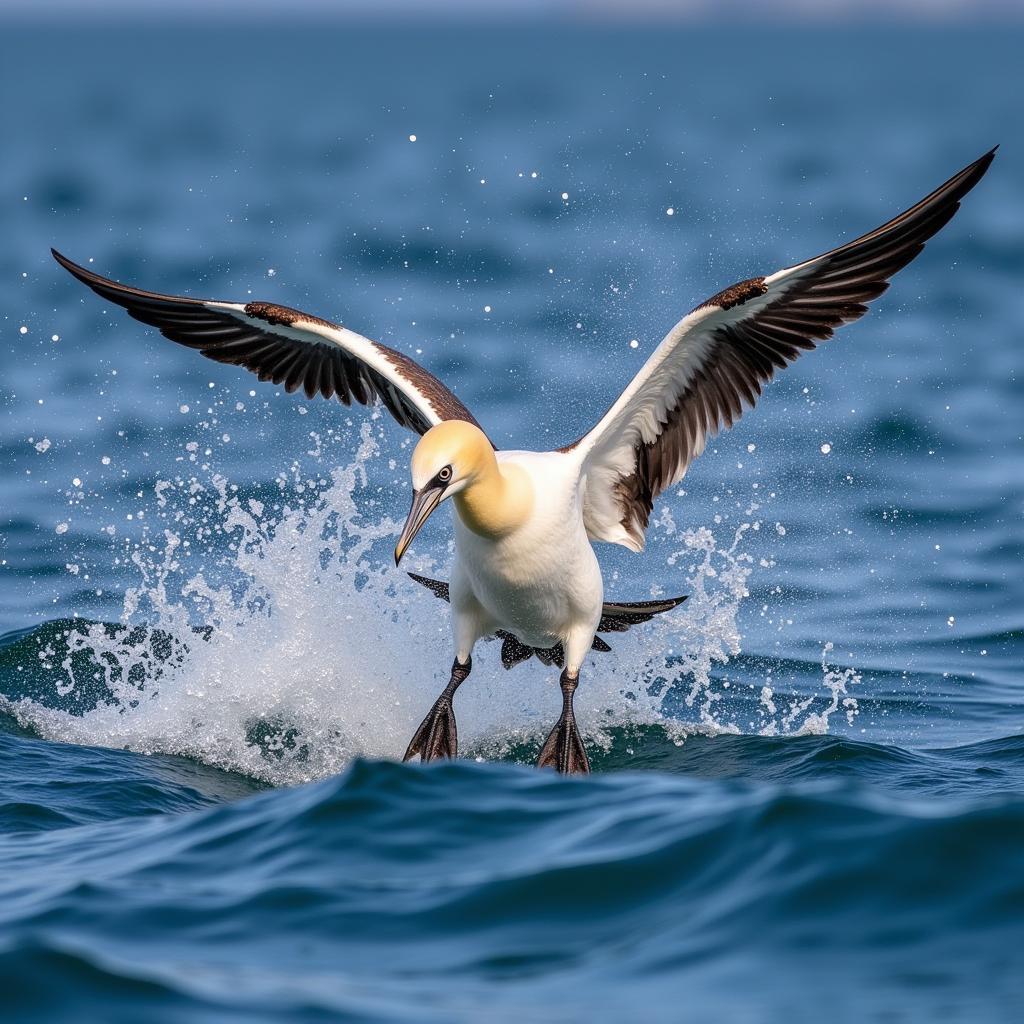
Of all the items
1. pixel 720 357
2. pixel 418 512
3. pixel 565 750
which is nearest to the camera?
pixel 418 512

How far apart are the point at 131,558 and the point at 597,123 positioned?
6094cm

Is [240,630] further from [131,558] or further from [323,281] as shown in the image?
[323,281]

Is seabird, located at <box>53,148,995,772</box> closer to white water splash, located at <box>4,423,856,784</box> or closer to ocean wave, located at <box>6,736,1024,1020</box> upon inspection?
white water splash, located at <box>4,423,856,784</box>

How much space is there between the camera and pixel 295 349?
1052 cm

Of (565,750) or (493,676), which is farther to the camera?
(493,676)

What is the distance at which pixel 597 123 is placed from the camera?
73.2 metres

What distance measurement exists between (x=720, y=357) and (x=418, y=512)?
92.6 inches

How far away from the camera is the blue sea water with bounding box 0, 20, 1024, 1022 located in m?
5.38

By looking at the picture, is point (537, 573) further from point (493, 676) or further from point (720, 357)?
point (493, 676)

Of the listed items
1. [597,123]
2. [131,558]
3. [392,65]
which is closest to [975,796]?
[131,558]

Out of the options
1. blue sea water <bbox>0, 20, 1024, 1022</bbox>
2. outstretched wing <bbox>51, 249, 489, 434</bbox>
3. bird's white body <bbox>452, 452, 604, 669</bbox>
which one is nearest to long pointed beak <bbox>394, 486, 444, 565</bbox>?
bird's white body <bbox>452, 452, 604, 669</bbox>

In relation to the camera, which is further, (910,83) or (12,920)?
(910,83)

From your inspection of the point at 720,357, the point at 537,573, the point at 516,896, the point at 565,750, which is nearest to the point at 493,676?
the point at 565,750

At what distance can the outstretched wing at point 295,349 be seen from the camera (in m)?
9.62
